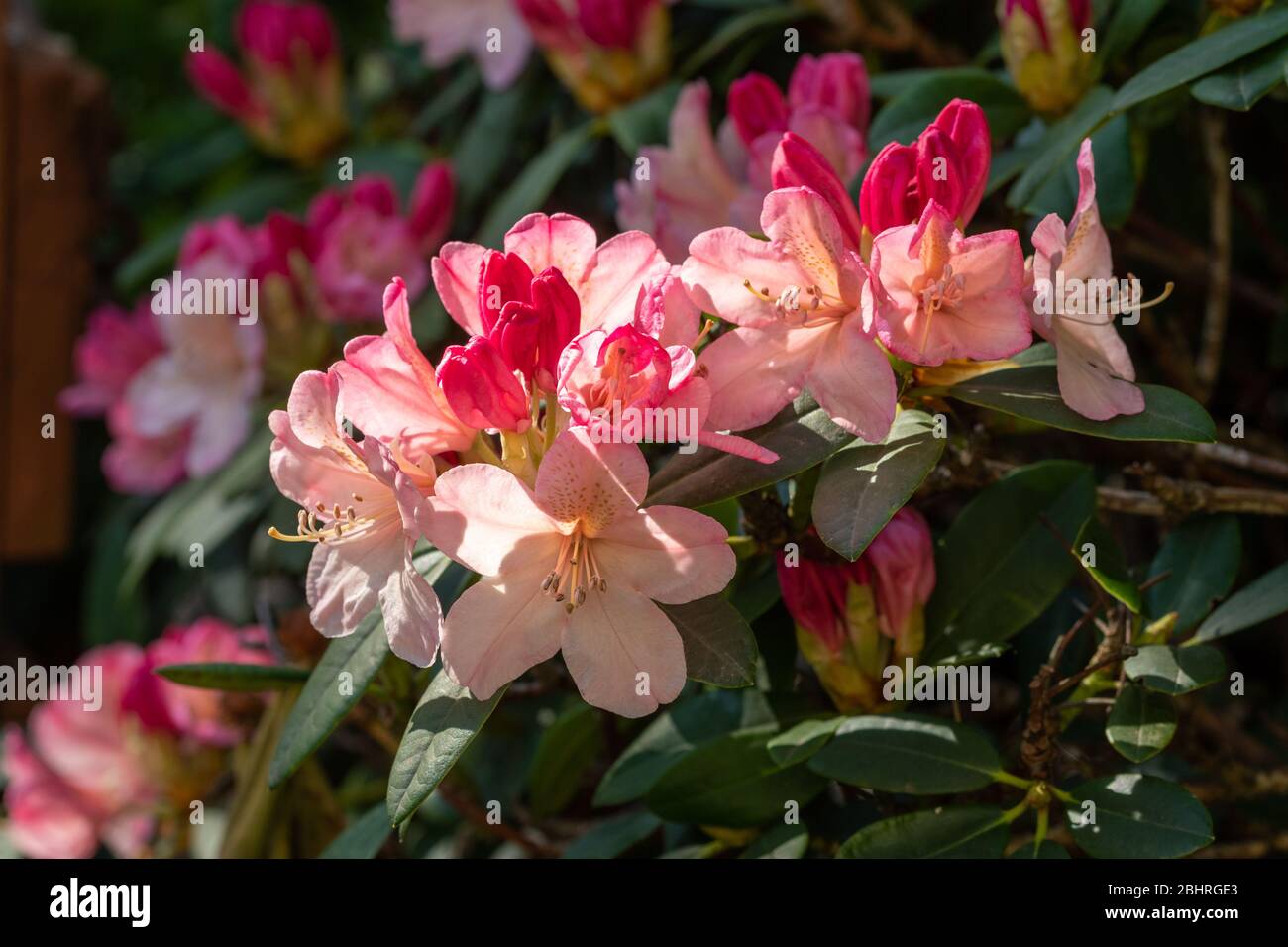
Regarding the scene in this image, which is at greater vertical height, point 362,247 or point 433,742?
point 362,247

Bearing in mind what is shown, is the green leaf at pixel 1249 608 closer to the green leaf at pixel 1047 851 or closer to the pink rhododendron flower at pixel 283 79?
the green leaf at pixel 1047 851

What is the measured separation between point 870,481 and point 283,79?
1467mm

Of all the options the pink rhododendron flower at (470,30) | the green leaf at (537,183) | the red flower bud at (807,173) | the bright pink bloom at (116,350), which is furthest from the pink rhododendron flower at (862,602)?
the bright pink bloom at (116,350)

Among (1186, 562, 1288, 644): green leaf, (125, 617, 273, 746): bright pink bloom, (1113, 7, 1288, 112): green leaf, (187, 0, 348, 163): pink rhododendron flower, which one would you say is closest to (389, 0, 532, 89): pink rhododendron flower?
(187, 0, 348, 163): pink rhododendron flower

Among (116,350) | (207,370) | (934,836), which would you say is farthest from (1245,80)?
(116,350)

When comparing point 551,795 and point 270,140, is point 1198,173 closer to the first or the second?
point 551,795

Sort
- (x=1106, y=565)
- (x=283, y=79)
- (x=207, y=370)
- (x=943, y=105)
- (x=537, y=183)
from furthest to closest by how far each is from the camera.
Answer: (x=283, y=79), (x=207, y=370), (x=537, y=183), (x=943, y=105), (x=1106, y=565)

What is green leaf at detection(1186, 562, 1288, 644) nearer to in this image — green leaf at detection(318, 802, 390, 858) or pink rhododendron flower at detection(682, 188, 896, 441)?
pink rhododendron flower at detection(682, 188, 896, 441)

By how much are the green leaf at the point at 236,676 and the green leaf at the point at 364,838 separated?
15cm

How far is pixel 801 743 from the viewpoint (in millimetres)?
879

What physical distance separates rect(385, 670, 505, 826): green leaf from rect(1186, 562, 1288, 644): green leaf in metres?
0.48

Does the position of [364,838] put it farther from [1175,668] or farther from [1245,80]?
[1245,80]

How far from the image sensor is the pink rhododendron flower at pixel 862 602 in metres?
0.90

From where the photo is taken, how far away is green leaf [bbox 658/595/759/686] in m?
0.76
